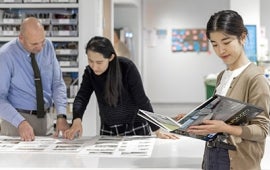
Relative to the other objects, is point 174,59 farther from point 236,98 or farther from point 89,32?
point 236,98

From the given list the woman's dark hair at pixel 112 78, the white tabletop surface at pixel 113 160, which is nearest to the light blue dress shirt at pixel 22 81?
the woman's dark hair at pixel 112 78

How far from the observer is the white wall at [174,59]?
1021 centimetres

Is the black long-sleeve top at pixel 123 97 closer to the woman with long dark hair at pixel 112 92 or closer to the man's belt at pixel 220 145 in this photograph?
the woman with long dark hair at pixel 112 92

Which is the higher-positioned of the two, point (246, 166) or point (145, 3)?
point (145, 3)

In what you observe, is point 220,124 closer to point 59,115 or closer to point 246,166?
point 246,166

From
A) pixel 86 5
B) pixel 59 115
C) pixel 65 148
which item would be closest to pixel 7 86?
pixel 59 115

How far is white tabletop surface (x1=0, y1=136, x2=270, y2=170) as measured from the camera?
2.04 meters

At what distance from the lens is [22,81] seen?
2.97 metres

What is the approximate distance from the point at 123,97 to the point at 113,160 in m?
0.79

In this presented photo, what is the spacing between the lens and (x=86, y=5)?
429 centimetres

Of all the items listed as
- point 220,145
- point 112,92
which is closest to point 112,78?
point 112,92

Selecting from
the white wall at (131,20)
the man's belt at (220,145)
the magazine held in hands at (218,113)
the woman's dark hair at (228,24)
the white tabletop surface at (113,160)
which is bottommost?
the white tabletop surface at (113,160)

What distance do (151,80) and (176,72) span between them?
63 cm

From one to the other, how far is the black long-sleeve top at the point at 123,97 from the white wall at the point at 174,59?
24.3 ft
